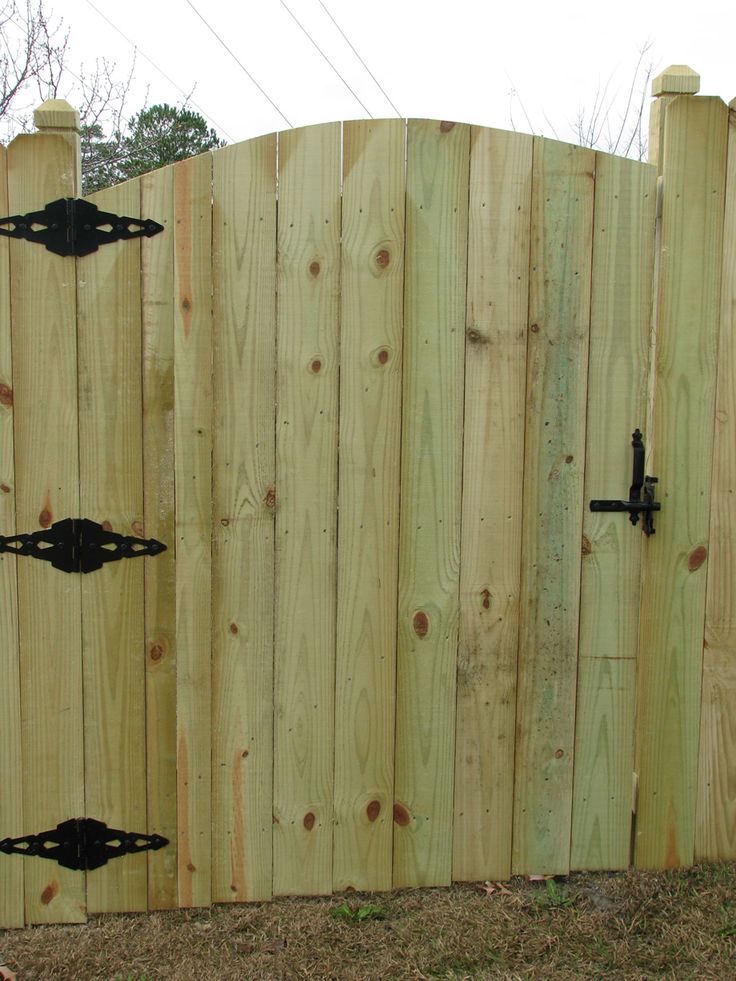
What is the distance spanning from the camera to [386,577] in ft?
7.80

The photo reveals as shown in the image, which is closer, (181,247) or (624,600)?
(181,247)

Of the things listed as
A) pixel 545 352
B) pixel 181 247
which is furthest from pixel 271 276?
pixel 545 352

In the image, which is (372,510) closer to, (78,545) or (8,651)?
(78,545)

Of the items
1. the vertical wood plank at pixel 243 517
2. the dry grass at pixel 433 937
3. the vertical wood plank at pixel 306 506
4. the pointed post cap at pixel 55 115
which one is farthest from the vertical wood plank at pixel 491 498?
the pointed post cap at pixel 55 115

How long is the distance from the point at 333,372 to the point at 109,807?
1288 mm

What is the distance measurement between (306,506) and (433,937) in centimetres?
113

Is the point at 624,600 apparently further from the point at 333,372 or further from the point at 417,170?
the point at 417,170

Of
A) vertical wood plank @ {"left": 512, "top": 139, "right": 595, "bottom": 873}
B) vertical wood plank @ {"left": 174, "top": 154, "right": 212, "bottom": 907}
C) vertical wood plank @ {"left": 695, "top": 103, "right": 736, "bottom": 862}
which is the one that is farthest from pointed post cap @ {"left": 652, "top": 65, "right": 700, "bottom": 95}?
vertical wood plank @ {"left": 174, "top": 154, "right": 212, "bottom": 907}

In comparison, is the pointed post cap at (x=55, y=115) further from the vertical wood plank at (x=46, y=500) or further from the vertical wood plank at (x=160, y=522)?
the vertical wood plank at (x=160, y=522)

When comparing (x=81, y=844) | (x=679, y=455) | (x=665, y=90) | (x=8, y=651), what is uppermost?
(x=665, y=90)

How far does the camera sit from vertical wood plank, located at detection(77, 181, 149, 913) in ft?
7.42

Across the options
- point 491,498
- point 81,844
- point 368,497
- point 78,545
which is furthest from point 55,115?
point 81,844

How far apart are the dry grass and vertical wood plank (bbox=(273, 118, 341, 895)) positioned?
178 millimetres

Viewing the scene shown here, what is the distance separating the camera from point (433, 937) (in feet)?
7.50
